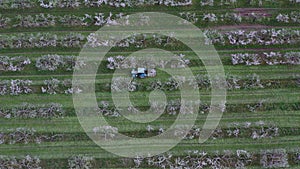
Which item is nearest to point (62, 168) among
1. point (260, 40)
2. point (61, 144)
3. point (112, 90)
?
point (61, 144)

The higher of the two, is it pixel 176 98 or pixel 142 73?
pixel 142 73

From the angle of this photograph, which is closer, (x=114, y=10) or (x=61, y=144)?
(x=61, y=144)

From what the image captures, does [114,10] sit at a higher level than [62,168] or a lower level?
higher

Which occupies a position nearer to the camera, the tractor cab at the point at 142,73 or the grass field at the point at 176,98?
the grass field at the point at 176,98

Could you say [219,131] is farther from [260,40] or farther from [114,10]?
[114,10]

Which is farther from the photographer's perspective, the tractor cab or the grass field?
the tractor cab

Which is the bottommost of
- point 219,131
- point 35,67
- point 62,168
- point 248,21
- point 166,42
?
point 62,168
